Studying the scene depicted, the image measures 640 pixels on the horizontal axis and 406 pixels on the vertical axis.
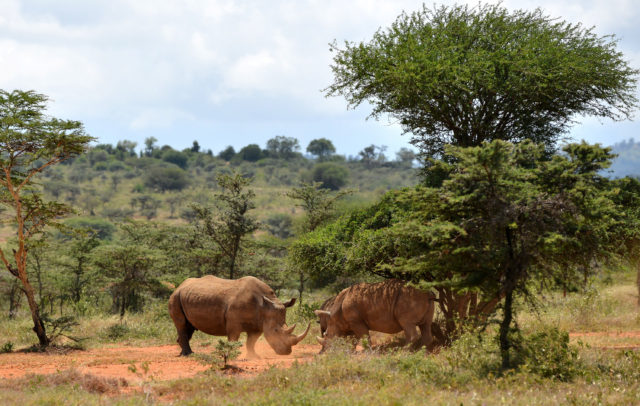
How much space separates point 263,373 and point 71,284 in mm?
26254

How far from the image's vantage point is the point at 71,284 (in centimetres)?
3250

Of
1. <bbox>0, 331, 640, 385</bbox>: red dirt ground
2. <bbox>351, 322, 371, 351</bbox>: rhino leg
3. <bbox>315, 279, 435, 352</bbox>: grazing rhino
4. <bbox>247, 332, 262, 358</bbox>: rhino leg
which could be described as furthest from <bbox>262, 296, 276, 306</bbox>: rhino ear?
<bbox>351, 322, 371, 351</bbox>: rhino leg

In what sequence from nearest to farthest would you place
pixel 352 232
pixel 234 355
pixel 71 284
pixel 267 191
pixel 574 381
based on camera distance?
pixel 574 381 → pixel 234 355 → pixel 352 232 → pixel 71 284 → pixel 267 191

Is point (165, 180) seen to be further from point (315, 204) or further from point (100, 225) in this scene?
point (315, 204)

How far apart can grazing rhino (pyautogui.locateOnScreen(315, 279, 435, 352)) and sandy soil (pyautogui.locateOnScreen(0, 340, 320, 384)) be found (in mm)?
1208

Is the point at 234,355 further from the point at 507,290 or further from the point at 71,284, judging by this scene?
the point at 71,284

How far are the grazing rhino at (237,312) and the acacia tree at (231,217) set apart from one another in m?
10.1

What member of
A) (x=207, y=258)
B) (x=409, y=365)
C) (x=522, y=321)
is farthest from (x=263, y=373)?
(x=207, y=258)

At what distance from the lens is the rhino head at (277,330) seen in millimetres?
13773

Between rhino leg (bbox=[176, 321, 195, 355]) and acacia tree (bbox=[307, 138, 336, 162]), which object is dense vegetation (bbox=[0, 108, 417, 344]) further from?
acacia tree (bbox=[307, 138, 336, 162])

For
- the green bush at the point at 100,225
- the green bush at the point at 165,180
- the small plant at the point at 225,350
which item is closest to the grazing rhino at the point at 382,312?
the small plant at the point at 225,350

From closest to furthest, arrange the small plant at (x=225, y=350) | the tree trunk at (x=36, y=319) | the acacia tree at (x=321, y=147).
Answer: the small plant at (x=225, y=350) < the tree trunk at (x=36, y=319) < the acacia tree at (x=321, y=147)

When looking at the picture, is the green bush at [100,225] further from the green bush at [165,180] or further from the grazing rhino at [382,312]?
the grazing rhino at [382,312]

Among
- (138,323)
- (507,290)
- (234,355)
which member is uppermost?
(507,290)
